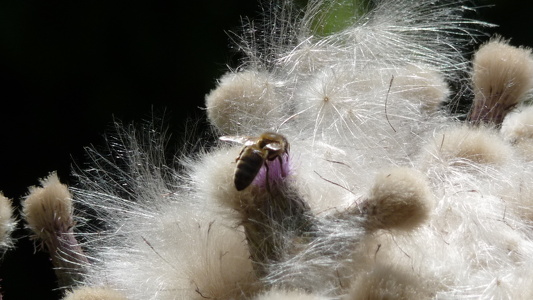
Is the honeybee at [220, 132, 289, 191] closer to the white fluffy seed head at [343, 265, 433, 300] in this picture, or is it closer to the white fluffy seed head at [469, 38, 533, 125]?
the white fluffy seed head at [343, 265, 433, 300]

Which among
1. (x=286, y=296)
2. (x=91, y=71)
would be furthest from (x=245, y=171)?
(x=91, y=71)

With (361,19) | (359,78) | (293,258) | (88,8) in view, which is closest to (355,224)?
(293,258)

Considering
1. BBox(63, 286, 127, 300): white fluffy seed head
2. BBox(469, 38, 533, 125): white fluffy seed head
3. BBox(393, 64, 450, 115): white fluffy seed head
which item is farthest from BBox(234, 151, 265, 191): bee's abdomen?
BBox(469, 38, 533, 125): white fluffy seed head

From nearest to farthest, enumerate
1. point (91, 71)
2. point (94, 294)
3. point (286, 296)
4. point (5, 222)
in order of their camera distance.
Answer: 1. point (286, 296)
2. point (94, 294)
3. point (5, 222)
4. point (91, 71)

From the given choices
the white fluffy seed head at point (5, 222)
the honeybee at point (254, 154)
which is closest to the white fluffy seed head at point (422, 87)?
the honeybee at point (254, 154)

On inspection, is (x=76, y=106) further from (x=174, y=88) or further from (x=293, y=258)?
(x=293, y=258)

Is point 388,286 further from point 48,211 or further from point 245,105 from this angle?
point 48,211

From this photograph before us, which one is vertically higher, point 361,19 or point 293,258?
point 361,19
